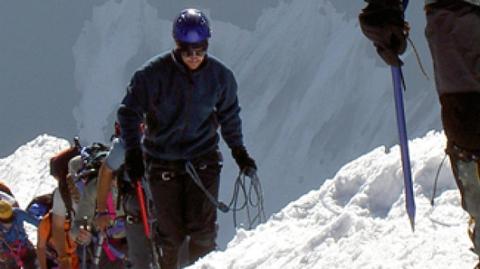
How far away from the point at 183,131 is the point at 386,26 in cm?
222

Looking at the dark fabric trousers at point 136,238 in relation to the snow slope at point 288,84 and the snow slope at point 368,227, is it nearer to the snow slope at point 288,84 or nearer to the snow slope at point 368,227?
the snow slope at point 368,227

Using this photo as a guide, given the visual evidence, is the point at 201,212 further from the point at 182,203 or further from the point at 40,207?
the point at 40,207

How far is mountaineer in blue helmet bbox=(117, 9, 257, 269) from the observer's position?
17.3 ft

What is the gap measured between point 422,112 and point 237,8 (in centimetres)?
1377

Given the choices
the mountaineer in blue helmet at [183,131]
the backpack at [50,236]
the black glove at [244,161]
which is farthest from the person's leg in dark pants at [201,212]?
the backpack at [50,236]

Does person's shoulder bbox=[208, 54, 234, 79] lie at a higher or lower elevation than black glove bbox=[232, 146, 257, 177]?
higher

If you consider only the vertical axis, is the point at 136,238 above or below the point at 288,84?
above

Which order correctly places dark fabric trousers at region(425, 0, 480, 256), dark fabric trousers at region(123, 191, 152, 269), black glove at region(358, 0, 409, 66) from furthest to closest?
dark fabric trousers at region(123, 191, 152, 269)
black glove at region(358, 0, 409, 66)
dark fabric trousers at region(425, 0, 480, 256)

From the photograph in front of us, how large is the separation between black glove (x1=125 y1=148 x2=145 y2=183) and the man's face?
57 cm

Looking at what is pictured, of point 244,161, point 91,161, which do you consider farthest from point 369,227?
point 91,161

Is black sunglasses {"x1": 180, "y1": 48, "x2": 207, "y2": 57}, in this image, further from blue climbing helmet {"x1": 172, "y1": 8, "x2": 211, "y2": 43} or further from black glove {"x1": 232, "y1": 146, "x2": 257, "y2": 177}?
black glove {"x1": 232, "y1": 146, "x2": 257, "y2": 177}

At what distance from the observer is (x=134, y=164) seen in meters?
5.38

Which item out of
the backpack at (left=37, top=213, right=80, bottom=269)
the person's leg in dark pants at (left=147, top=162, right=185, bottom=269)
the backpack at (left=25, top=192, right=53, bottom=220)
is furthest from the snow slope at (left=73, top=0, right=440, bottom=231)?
the person's leg in dark pants at (left=147, top=162, right=185, bottom=269)

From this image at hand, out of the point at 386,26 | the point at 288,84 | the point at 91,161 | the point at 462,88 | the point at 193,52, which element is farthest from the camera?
the point at 288,84
